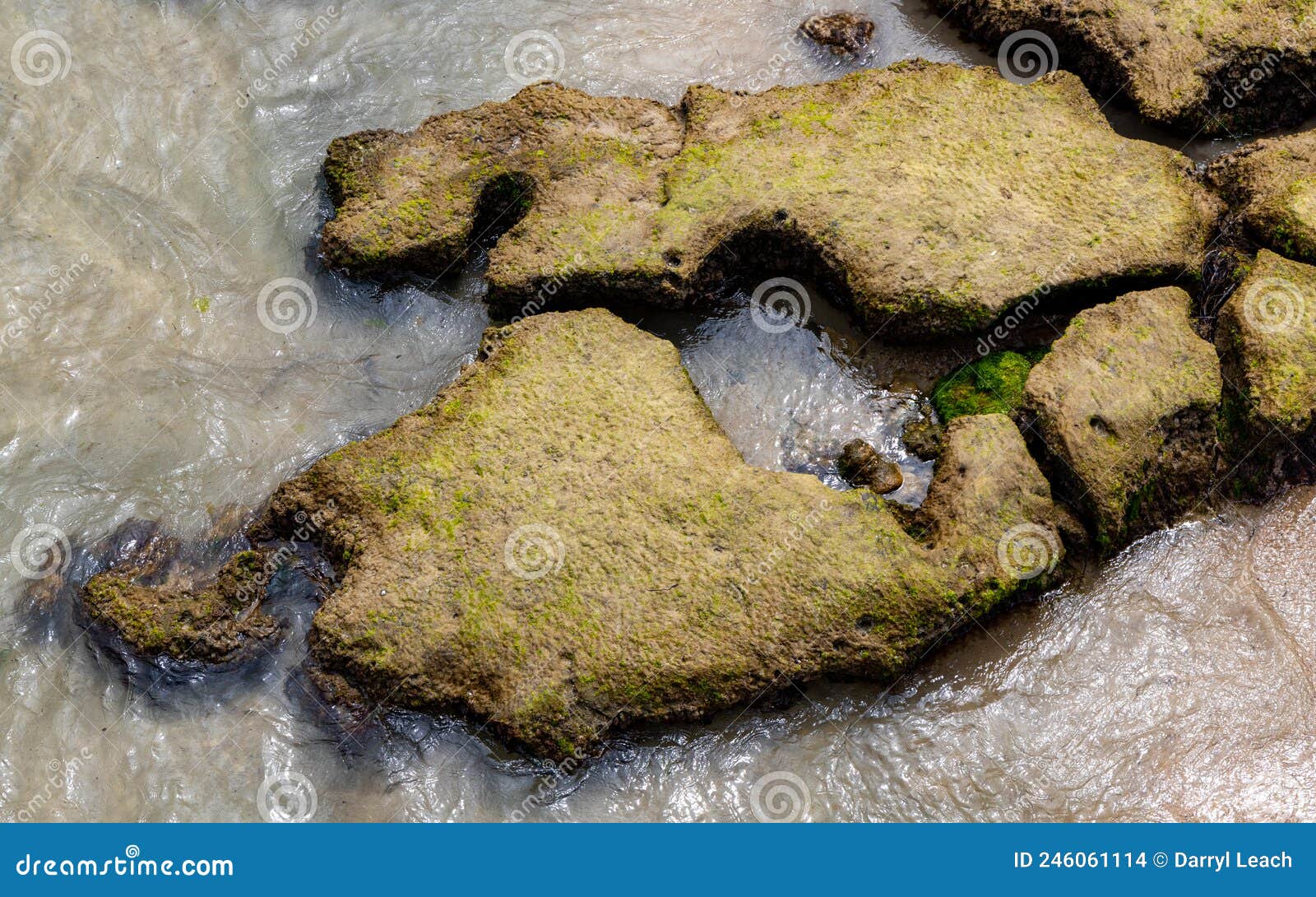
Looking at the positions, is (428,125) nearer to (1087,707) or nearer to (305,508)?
(305,508)

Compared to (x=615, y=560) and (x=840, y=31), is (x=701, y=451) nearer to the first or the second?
(x=615, y=560)

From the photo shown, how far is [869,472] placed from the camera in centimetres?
567

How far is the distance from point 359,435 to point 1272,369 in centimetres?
491

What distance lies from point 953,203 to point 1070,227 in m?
0.66

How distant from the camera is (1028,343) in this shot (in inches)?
236

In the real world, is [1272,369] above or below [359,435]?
above

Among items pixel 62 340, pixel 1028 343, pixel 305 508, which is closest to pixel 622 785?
pixel 305 508

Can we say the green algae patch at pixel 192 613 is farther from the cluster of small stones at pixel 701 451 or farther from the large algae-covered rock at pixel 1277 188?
the large algae-covered rock at pixel 1277 188

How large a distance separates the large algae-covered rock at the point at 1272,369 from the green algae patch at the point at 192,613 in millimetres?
5186

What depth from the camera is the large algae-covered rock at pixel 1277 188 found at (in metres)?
6.00

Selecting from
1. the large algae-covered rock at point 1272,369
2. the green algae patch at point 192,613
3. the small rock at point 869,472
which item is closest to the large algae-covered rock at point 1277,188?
the large algae-covered rock at point 1272,369

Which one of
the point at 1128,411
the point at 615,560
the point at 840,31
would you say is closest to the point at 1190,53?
the point at 840,31

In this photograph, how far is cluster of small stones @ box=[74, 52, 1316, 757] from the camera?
5184 millimetres

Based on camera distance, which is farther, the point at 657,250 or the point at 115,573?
the point at 657,250
